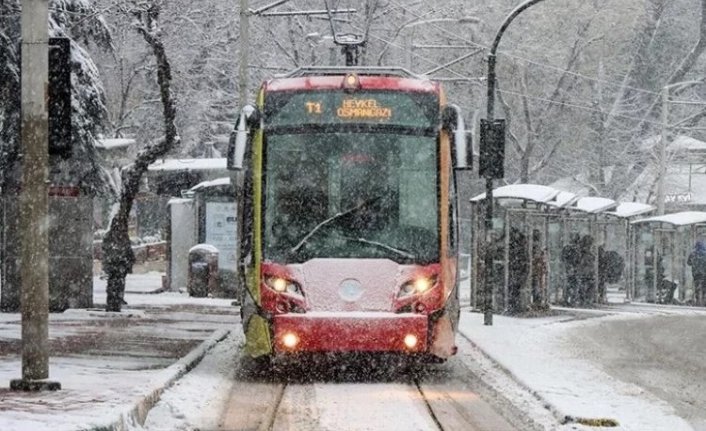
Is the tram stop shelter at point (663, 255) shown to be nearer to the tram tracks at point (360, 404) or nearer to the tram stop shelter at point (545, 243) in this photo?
the tram stop shelter at point (545, 243)

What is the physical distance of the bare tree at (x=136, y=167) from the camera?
25359 mm

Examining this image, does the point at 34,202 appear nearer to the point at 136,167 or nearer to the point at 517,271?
the point at 136,167

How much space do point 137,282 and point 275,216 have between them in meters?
30.2

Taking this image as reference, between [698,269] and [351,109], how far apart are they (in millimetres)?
24047

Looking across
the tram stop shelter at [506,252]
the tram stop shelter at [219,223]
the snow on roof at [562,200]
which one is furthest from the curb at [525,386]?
the tram stop shelter at [219,223]

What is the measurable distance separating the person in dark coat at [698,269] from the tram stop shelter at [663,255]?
2.92 feet

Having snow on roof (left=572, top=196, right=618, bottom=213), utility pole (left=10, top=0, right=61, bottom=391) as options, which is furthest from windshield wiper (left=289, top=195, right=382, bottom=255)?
snow on roof (left=572, top=196, right=618, bottom=213)

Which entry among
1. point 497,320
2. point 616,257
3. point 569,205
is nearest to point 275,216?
point 497,320

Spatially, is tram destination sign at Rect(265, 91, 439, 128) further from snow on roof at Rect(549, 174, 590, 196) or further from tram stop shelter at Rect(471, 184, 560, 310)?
snow on roof at Rect(549, 174, 590, 196)

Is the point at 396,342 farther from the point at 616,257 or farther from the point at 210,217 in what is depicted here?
the point at 616,257

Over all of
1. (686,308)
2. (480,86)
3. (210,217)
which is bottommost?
(686,308)

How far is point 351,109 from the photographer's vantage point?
15.9m

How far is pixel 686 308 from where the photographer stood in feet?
125

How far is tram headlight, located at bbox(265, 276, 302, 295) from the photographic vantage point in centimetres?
1516
